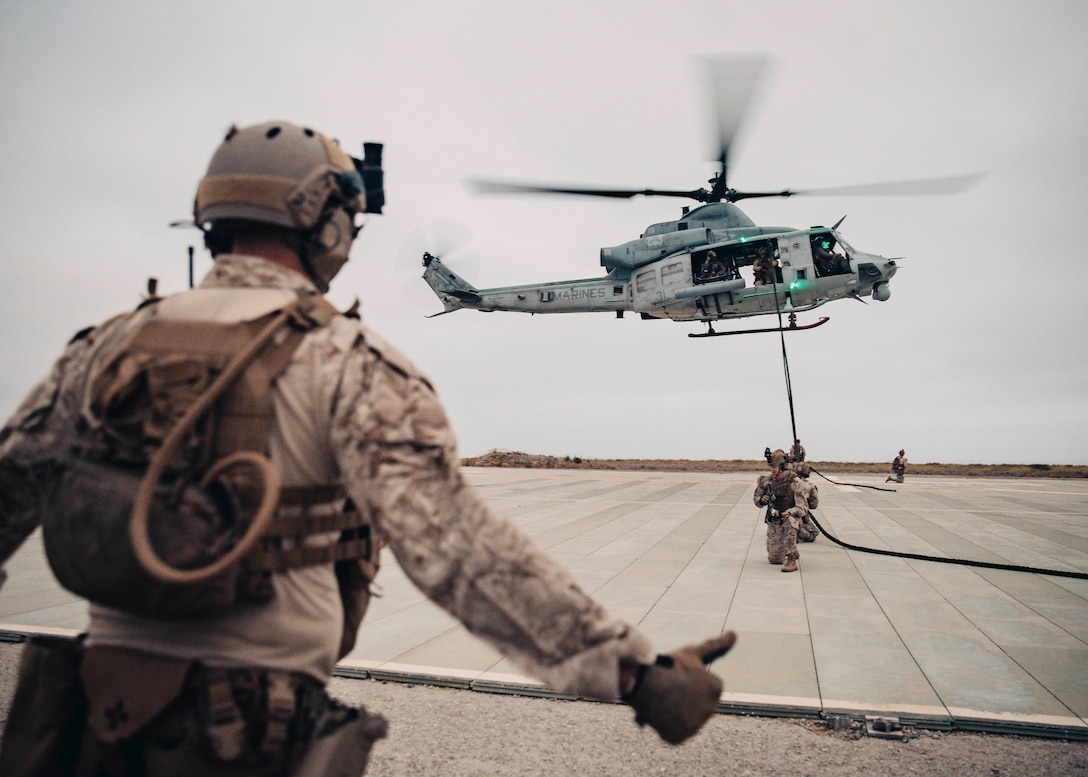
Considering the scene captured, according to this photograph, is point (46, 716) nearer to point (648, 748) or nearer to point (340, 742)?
point (340, 742)

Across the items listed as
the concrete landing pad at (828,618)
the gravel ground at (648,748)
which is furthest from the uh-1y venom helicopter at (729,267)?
the gravel ground at (648,748)

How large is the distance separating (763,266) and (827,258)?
165cm

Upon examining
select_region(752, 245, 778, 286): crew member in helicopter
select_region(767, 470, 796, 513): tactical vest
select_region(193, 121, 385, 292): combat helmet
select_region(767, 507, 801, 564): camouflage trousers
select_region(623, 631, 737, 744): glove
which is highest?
select_region(752, 245, 778, 286): crew member in helicopter

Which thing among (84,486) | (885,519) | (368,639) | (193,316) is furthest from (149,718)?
(885,519)

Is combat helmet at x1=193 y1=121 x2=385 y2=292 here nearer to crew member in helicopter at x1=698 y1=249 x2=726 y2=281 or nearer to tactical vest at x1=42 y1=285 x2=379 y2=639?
tactical vest at x1=42 y1=285 x2=379 y2=639

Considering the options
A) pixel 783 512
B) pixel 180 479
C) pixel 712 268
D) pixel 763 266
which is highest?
pixel 712 268

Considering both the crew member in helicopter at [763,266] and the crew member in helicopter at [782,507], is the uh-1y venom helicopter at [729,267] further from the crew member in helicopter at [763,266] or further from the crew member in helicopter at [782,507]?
the crew member in helicopter at [782,507]

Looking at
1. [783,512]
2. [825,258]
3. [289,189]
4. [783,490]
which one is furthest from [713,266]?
[289,189]

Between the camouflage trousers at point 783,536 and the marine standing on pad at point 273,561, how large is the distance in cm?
773

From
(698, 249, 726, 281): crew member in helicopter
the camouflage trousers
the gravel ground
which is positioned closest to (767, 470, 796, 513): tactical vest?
the camouflage trousers

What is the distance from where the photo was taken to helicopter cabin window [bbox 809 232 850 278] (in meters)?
18.0

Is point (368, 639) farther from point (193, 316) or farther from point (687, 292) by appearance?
point (687, 292)

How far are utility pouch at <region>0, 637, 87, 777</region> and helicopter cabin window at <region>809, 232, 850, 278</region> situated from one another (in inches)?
736

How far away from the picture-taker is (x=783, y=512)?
9016mm
